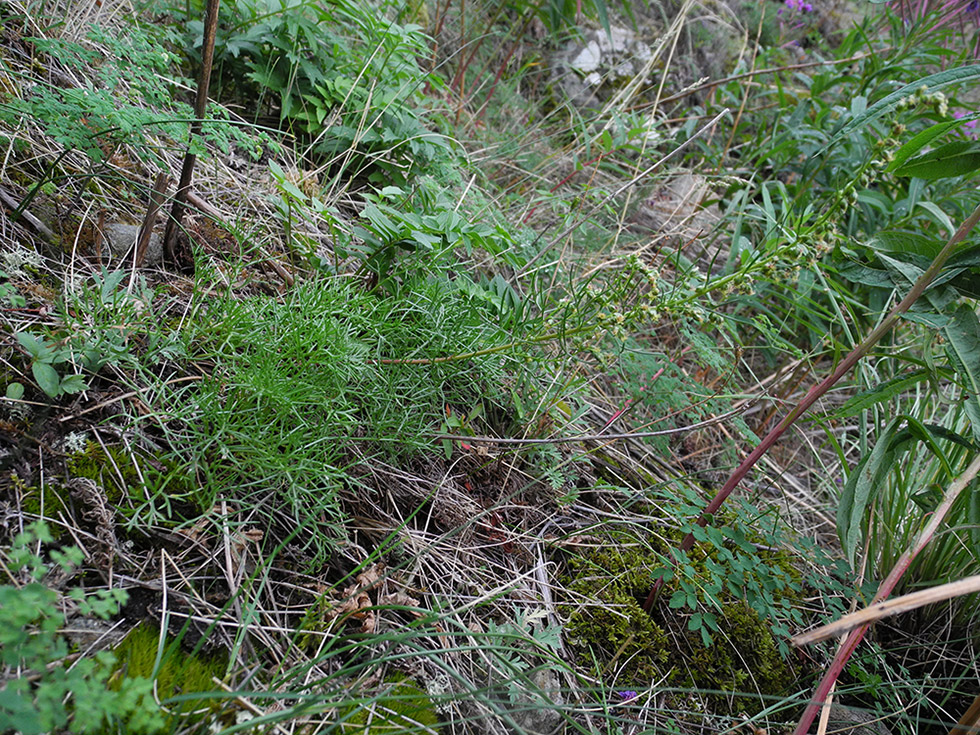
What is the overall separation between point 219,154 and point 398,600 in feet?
5.34

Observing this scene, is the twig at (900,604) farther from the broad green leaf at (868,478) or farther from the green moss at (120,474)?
the green moss at (120,474)

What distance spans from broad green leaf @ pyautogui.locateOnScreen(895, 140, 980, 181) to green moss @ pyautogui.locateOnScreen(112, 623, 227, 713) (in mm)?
1781

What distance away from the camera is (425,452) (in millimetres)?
1685

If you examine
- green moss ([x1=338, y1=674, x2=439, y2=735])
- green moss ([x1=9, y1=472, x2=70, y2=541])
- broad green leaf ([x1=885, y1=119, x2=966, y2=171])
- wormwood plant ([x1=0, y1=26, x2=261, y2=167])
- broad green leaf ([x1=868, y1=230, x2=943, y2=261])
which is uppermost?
broad green leaf ([x1=885, y1=119, x2=966, y2=171])

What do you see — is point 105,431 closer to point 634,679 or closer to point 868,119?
point 634,679

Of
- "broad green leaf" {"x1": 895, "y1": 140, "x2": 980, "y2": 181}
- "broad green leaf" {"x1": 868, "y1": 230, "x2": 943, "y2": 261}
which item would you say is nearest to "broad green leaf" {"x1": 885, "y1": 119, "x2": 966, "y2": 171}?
"broad green leaf" {"x1": 895, "y1": 140, "x2": 980, "y2": 181}

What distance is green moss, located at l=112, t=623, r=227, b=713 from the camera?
1.04 meters

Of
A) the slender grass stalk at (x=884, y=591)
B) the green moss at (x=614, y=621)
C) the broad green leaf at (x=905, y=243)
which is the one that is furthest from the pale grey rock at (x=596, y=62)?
the slender grass stalk at (x=884, y=591)

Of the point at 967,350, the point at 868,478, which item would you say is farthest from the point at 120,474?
the point at 967,350

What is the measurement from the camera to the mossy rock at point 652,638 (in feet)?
5.13

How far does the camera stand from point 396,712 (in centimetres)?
120

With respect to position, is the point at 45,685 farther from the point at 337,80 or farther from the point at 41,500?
the point at 337,80

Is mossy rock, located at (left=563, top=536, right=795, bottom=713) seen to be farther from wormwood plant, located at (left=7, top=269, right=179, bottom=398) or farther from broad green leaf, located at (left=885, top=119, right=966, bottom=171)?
wormwood plant, located at (left=7, top=269, right=179, bottom=398)

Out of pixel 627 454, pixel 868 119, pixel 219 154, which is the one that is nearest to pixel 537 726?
pixel 627 454
